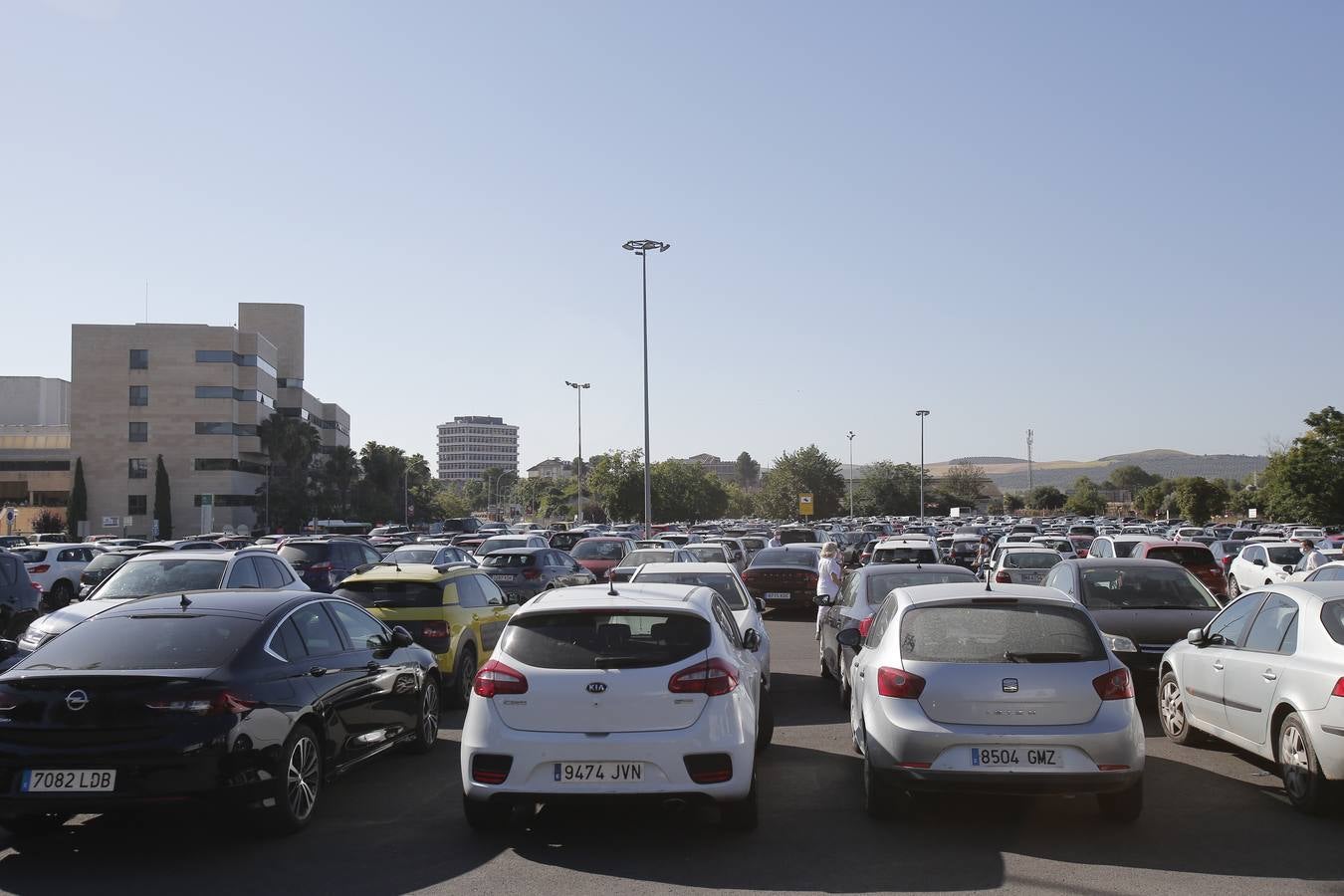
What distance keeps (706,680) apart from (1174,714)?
18.1 feet

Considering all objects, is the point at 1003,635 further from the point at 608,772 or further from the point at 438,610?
the point at 438,610

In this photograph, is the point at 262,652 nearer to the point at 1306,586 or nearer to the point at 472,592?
the point at 472,592

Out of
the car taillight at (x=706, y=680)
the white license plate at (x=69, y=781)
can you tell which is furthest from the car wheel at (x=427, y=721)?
the car taillight at (x=706, y=680)

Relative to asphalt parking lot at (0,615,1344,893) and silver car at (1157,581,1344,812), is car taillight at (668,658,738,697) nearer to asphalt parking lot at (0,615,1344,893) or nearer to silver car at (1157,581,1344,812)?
asphalt parking lot at (0,615,1344,893)

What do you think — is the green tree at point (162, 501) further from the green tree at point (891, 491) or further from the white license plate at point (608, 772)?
the white license plate at point (608, 772)

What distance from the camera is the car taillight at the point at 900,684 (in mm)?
7047

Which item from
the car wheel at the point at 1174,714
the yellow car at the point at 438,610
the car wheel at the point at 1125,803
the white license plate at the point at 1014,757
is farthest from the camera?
the yellow car at the point at 438,610

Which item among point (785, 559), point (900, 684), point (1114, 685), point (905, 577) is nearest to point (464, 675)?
point (905, 577)

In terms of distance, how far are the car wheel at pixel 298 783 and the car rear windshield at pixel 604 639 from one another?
1485mm

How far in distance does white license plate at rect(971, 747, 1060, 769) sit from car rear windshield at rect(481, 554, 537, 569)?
17048 millimetres

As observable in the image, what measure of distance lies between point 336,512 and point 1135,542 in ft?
275

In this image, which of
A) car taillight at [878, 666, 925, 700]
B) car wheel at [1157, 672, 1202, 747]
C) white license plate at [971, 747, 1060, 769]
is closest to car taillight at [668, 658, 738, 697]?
car taillight at [878, 666, 925, 700]

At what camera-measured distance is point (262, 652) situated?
734cm

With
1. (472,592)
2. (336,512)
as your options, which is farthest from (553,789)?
(336,512)
